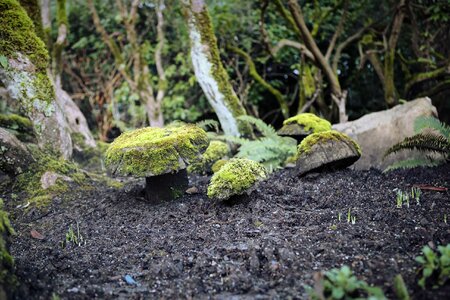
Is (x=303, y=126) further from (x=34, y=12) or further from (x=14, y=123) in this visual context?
(x=14, y=123)

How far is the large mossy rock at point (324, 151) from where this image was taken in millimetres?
4137

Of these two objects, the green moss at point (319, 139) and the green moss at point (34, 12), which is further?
the green moss at point (34, 12)

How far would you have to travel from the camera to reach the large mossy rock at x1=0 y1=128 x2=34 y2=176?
3.95m

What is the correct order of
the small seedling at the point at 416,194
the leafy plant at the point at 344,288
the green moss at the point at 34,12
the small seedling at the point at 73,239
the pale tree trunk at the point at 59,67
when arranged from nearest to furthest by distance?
the leafy plant at the point at 344,288 → the small seedling at the point at 73,239 → the small seedling at the point at 416,194 → the green moss at the point at 34,12 → the pale tree trunk at the point at 59,67

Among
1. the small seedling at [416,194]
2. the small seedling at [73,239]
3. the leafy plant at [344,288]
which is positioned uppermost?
the leafy plant at [344,288]

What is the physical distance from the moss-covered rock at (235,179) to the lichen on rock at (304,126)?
1457 mm

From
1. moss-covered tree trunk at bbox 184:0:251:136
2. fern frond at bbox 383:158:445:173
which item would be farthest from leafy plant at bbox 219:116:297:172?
fern frond at bbox 383:158:445:173

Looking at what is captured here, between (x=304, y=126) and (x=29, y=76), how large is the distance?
10.5 feet

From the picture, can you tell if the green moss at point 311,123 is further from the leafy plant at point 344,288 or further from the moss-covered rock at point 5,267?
the moss-covered rock at point 5,267

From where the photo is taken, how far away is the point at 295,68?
328 inches

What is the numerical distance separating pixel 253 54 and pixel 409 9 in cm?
331

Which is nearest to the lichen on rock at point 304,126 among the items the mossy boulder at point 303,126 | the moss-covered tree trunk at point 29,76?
the mossy boulder at point 303,126

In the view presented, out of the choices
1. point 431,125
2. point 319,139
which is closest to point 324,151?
point 319,139

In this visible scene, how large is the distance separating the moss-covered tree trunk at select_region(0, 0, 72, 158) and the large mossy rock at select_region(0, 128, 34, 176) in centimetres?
26
